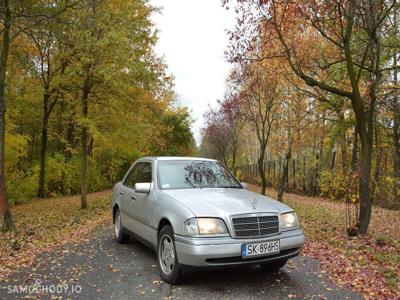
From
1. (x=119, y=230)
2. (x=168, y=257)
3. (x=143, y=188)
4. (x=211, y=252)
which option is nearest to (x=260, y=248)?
(x=211, y=252)

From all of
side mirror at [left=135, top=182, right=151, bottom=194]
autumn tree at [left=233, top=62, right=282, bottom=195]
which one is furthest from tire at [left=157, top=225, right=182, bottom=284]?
autumn tree at [left=233, top=62, right=282, bottom=195]

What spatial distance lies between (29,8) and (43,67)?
29.7 feet

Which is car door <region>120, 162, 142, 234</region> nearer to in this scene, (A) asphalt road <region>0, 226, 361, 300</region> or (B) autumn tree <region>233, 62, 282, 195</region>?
(A) asphalt road <region>0, 226, 361, 300</region>

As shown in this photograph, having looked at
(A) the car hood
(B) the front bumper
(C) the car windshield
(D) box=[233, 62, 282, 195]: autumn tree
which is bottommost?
(B) the front bumper

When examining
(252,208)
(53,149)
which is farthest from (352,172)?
(53,149)

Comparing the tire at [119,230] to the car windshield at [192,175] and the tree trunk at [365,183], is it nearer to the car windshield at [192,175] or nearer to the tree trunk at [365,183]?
the car windshield at [192,175]

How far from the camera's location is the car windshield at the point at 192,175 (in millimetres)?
6160

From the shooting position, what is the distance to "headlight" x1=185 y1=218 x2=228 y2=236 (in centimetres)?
474

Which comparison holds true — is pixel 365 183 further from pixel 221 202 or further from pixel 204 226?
pixel 204 226

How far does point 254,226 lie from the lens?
489 cm

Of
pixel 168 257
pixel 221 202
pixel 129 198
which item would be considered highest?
pixel 221 202

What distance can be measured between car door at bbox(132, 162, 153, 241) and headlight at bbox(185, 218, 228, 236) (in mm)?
1324

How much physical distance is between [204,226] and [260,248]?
79 centimetres

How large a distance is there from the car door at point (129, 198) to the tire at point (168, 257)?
4.45 feet
